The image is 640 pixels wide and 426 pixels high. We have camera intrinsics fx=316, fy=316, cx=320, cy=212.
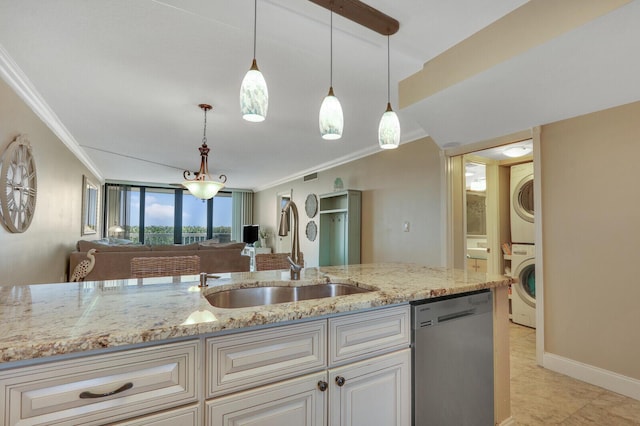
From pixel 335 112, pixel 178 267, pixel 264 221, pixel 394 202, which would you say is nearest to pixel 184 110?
pixel 178 267

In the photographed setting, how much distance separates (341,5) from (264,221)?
7.18 m

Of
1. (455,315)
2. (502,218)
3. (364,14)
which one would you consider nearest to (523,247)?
(502,218)

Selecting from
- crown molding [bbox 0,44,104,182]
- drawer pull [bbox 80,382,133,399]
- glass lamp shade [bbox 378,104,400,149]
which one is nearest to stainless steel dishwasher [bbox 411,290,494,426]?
glass lamp shade [bbox 378,104,400,149]

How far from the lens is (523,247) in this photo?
12.3 feet

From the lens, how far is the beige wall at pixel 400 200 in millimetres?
3594

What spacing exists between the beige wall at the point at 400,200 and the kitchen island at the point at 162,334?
91.3 inches

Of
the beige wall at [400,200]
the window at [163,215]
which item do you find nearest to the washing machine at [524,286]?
the beige wall at [400,200]

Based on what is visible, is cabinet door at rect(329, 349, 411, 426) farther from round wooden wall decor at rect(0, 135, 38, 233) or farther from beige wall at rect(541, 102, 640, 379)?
round wooden wall decor at rect(0, 135, 38, 233)

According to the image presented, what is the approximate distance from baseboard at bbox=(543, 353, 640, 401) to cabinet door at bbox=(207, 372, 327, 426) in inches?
92.5

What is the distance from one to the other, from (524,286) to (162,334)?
4.11 metres

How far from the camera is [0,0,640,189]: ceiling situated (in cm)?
164

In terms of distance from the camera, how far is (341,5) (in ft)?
5.16

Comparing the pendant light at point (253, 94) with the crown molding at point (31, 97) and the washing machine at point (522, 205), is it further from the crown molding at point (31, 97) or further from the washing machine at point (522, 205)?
the washing machine at point (522, 205)

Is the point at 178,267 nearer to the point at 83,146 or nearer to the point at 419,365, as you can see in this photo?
the point at 419,365
